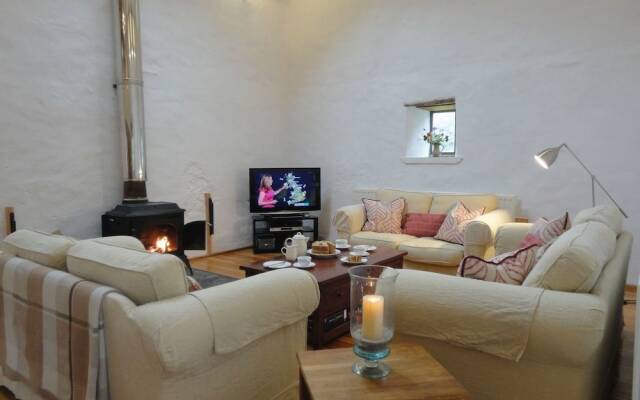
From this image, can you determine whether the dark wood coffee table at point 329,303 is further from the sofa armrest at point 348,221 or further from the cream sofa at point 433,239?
the sofa armrest at point 348,221

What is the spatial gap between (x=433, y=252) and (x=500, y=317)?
2478 millimetres

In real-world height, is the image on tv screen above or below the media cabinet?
above

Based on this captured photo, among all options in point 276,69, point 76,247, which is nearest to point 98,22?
Result: point 276,69

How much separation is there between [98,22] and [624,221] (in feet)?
17.2

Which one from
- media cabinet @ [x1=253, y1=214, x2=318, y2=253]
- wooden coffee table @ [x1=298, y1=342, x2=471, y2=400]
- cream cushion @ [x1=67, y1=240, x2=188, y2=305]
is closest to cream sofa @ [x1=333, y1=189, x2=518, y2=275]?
media cabinet @ [x1=253, y1=214, x2=318, y2=253]

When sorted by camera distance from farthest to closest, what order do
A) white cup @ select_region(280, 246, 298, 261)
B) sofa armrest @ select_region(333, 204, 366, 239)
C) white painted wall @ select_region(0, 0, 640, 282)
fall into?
sofa armrest @ select_region(333, 204, 366, 239) → white painted wall @ select_region(0, 0, 640, 282) → white cup @ select_region(280, 246, 298, 261)

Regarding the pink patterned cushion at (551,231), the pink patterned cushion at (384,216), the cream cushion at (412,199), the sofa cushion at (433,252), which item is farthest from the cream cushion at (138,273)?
the cream cushion at (412,199)

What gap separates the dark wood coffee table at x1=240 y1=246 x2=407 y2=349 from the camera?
265cm

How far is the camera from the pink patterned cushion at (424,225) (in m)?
4.42

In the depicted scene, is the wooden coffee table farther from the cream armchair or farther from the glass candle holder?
the cream armchair

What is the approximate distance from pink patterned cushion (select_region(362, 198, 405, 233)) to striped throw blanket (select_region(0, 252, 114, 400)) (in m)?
3.28

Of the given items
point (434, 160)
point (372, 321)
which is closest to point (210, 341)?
point (372, 321)

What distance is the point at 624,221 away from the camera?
12.7ft

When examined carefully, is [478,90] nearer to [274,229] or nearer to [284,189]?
[284,189]
